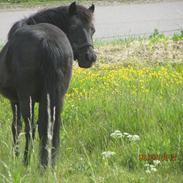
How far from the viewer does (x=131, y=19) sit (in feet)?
59.0

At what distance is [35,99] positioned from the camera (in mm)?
5285

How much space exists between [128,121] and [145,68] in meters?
2.72

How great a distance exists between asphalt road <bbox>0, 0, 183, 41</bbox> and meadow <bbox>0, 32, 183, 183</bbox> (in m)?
6.21

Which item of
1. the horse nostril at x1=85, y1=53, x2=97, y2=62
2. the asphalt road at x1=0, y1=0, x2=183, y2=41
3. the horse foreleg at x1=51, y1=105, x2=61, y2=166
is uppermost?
the horse nostril at x1=85, y1=53, x2=97, y2=62

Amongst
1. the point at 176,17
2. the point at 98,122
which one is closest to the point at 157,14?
the point at 176,17

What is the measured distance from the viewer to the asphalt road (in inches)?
617

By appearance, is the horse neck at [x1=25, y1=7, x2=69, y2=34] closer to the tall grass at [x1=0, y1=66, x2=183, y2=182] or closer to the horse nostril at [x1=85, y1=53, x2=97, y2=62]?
the horse nostril at [x1=85, y1=53, x2=97, y2=62]

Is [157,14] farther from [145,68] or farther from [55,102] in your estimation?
[55,102]

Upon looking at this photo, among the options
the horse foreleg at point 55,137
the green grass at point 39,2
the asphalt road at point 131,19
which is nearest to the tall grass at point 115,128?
the horse foreleg at point 55,137

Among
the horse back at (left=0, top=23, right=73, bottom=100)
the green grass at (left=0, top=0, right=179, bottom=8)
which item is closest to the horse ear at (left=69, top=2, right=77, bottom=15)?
the horse back at (left=0, top=23, right=73, bottom=100)

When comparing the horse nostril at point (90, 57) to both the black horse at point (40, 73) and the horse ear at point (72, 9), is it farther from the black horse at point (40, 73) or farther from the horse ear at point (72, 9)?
the black horse at point (40, 73)

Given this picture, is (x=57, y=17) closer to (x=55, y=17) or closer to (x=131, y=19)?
(x=55, y=17)

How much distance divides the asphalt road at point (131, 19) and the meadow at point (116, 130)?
6.21 meters

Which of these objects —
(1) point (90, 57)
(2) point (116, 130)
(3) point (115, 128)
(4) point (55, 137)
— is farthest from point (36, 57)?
(3) point (115, 128)
